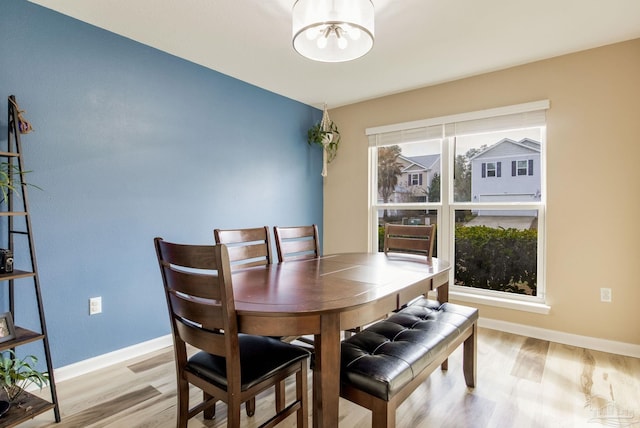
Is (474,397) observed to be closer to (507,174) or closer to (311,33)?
(507,174)

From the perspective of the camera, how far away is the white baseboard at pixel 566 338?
247 cm

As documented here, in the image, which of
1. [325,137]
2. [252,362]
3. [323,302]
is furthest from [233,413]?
[325,137]

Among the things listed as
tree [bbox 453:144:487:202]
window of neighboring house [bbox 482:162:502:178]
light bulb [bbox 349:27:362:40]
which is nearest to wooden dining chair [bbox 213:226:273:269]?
light bulb [bbox 349:27:362:40]

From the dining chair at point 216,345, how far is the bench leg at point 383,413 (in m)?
0.35

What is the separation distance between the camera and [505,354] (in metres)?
2.48

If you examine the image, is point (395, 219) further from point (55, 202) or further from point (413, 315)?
point (55, 202)

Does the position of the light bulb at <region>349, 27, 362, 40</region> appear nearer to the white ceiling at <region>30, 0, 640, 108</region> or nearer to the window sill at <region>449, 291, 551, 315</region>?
the white ceiling at <region>30, 0, 640, 108</region>

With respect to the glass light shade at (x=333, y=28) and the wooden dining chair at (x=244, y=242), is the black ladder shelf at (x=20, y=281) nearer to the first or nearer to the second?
the wooden dining chair at (x=244, y=242)

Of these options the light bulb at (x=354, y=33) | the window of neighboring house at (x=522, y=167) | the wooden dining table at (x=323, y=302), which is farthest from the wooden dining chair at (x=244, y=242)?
the window of neighboring house at (x=522, y=167)

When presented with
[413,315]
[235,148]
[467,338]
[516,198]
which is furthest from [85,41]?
[516,198]

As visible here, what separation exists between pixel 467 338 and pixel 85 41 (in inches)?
120

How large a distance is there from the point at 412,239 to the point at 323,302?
4.69 ft

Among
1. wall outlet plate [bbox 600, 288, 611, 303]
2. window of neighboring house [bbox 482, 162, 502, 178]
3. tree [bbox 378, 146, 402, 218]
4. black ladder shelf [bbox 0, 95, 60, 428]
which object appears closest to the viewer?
black ladder shelf [bbox 0, 95, 60, 428]

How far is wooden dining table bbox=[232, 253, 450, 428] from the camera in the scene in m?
1.19
